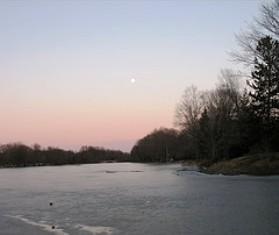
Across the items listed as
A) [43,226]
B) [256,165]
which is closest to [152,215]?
[43,226]

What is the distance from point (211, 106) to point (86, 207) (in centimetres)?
7641

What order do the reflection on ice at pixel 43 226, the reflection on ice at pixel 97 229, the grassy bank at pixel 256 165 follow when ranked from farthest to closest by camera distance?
the grassy bank at pixel 256 165 < the reflection on ice at pixel 43 226 < the reflection on ice at pixel 97 229

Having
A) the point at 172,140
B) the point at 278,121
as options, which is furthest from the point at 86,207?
the point at 172,140

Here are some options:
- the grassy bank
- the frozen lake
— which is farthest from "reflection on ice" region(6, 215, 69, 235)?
the grassy bank

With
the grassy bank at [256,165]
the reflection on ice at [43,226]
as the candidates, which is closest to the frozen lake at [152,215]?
the reflection on ice at [43,226]

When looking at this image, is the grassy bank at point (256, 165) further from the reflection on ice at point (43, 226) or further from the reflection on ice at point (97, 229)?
the reflection on ice at point (97, 229)

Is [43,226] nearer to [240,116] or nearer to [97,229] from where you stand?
[97,229]

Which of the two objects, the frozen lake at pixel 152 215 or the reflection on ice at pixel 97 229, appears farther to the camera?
the frozen lake at pixel 152 215

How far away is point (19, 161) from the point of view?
195m

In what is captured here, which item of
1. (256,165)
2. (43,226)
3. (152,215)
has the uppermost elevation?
(256,165)

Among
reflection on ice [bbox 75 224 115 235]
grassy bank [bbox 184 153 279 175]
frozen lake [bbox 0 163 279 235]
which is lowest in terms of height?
reflection on ice [bbox 75 224 115 235]

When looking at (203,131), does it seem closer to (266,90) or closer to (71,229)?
(266,90)

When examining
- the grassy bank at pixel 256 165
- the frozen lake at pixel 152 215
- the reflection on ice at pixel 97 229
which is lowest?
the reflection on ice at pixel 97 229

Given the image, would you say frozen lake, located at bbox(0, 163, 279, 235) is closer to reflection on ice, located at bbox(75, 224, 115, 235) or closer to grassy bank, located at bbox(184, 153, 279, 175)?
reflection on ice, located at bbox(75, 224, 115, 235)
